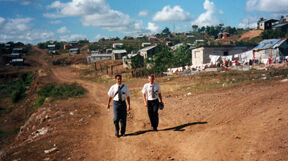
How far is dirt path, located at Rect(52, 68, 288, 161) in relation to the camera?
4474 mm

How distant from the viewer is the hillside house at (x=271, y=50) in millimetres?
25188

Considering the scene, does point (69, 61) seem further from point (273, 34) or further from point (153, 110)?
point (153, 110)

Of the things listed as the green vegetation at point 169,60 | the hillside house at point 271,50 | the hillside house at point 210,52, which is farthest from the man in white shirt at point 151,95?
the green vegetation at point 169,60

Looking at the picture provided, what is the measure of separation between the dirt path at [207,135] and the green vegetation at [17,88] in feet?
85.5

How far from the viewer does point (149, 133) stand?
6332 millimetres

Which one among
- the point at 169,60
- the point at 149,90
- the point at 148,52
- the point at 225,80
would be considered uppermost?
the point at 148,52

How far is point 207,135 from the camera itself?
554cm

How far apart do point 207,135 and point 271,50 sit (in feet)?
83.8

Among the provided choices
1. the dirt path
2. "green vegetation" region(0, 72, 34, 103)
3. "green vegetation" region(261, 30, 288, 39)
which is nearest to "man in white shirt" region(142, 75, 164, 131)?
the dirt path

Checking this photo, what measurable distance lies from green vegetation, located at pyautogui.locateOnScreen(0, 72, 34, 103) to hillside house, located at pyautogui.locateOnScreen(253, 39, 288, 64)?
3312 cm

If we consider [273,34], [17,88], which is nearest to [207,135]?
[17,88]

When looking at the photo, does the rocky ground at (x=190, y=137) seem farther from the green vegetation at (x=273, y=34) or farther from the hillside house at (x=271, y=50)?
the green vegetation at (x=273, y=34)

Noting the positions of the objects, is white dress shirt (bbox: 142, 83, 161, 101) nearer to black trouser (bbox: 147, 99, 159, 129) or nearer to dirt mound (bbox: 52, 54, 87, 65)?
black trouser (bbox: 147, 99, 159, 129)

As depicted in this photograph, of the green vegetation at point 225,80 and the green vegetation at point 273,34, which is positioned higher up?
the green vegetation at point 273,34
